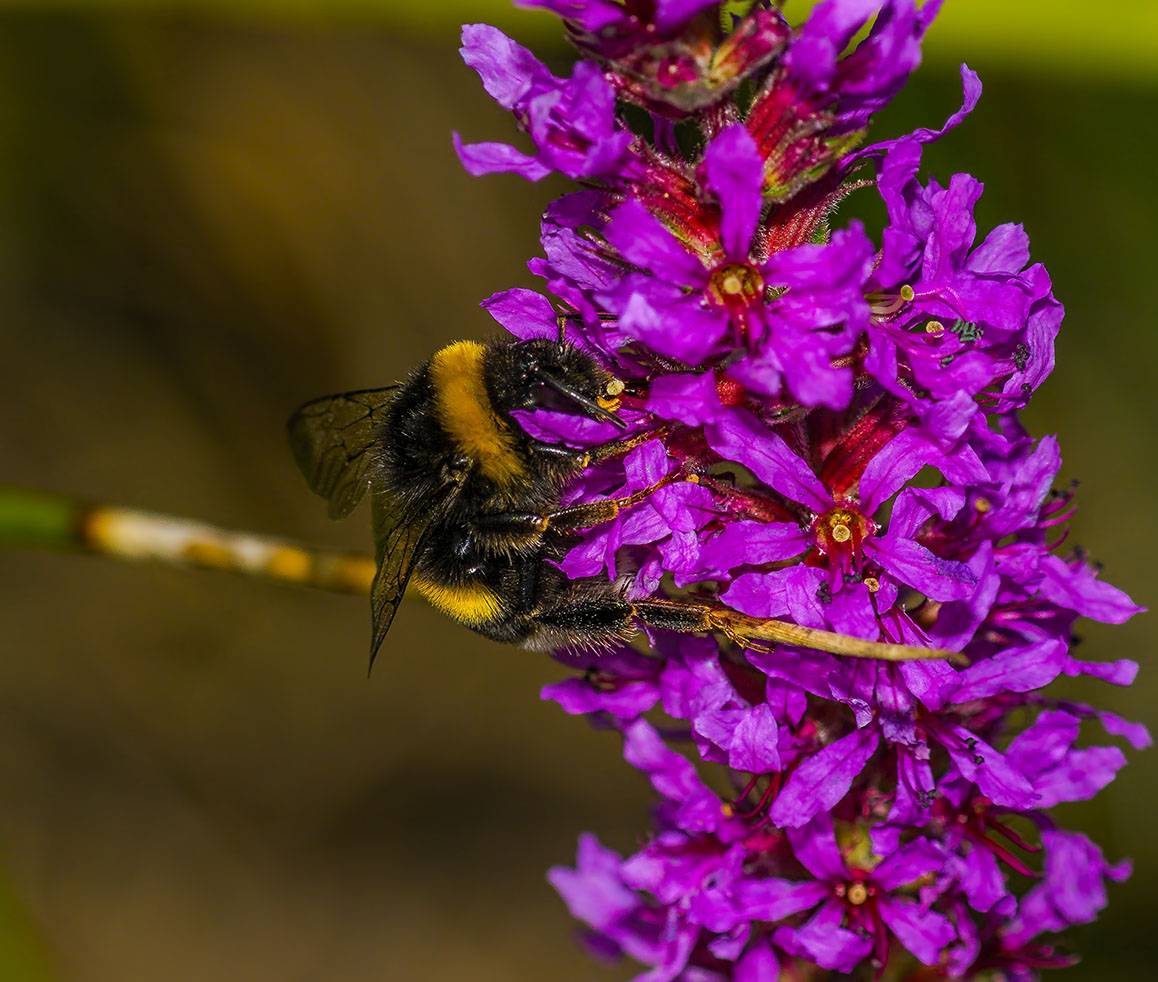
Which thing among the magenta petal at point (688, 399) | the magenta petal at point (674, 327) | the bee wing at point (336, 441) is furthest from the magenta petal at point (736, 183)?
the bee wing at point (336, 441)

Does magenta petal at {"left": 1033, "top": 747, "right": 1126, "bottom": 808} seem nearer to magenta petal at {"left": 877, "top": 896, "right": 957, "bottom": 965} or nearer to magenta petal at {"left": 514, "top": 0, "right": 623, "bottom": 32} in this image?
magenta petal at {"left": 877, "top": 896, "right": 957, "bottom": 965}

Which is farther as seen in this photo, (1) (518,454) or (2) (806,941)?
(1) (518,454)

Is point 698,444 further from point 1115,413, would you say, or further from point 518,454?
point 1115,413

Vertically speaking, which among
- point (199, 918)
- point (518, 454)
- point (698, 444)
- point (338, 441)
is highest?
point (698, 444)

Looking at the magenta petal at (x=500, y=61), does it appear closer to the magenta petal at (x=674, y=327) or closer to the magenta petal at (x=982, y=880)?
the magenta petal at (x=674, y=327)

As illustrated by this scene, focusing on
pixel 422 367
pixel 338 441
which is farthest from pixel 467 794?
pixel 422 367

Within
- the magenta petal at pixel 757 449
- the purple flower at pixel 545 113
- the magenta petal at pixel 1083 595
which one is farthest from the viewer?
the magenta petal at pixel 1083 595

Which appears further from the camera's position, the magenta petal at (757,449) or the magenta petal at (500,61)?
the magenta petal at (500,61)

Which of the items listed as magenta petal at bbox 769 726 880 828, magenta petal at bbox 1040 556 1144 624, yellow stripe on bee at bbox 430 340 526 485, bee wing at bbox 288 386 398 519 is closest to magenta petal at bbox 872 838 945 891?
magenta petal at bbox 769 726 880 828
